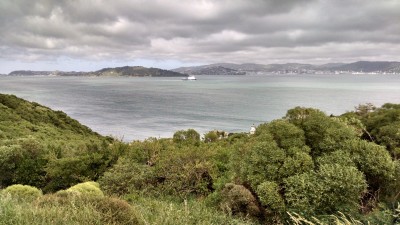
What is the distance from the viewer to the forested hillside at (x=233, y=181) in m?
7.76

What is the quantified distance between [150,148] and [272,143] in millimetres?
11433

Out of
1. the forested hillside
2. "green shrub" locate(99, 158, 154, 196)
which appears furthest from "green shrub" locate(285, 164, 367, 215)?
"green shrub" locate(99, 158, 154, 196)

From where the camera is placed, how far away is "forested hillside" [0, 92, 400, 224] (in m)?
7.76

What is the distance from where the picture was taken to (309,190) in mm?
10977

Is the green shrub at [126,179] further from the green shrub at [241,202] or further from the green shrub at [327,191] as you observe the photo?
the green shrub at [327,191]

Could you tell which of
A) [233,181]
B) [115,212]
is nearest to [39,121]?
[233,181]

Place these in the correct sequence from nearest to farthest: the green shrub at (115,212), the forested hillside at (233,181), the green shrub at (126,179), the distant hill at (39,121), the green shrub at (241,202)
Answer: the green shrub at (115,212)
the forested hillside at (233,181)
the green shrub at (241,202)
the green shrub at (126,179)
the distant hill at (39,121)

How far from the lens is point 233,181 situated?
13938 millimetres

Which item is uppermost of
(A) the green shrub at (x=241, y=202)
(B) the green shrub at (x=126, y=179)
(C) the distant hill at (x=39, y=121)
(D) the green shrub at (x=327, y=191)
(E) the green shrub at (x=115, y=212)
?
(E) the green shrub at (x=115, y=212)

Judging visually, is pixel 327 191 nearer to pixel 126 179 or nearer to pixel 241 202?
pixel 241 202

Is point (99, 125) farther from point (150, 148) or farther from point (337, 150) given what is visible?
point (337, 150)

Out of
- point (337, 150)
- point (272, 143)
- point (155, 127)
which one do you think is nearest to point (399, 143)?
point (337, 150)

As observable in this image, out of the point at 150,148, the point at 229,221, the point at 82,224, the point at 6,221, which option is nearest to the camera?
the point at 6,221

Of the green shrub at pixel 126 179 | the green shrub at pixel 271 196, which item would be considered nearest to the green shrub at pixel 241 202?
the green shrub at pixel 271 196
